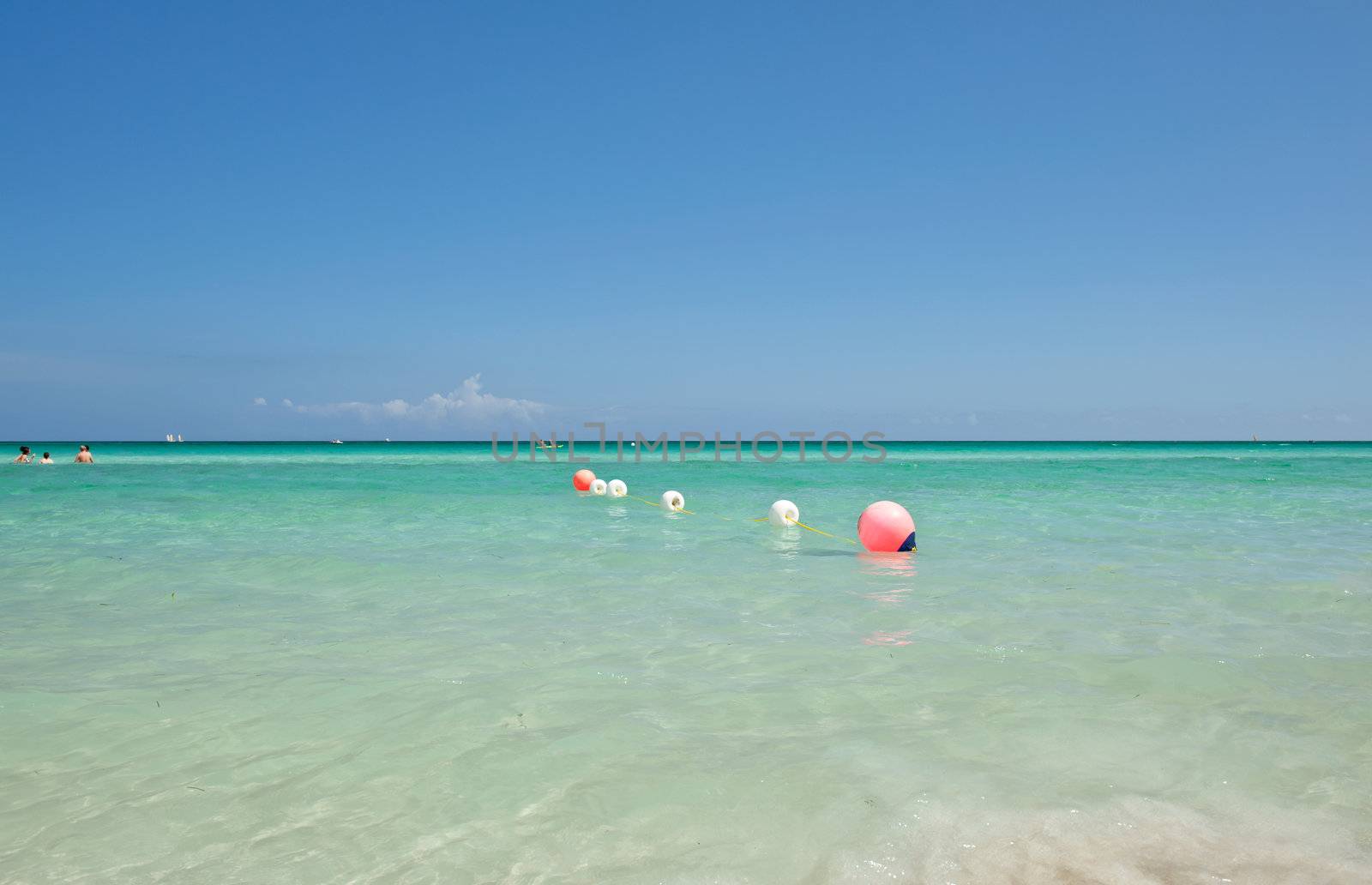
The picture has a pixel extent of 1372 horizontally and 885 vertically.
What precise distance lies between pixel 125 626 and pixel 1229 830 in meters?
8.40

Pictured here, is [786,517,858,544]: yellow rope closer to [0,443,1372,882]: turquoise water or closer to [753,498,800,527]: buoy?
[753,498,800,527]: buoy

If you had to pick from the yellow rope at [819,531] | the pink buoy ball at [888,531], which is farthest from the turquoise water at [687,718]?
the yellow rope at [819,531]

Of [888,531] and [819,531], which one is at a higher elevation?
[888,531]

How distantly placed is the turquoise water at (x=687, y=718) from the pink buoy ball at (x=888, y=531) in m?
0.30

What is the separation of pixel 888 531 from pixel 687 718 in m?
7.02

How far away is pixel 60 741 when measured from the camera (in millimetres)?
4566

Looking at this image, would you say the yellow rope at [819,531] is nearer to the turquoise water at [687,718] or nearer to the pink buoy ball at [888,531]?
the pink buoy ball at [888,531]

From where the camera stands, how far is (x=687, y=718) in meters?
4.86

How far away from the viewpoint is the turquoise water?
10.9 feet

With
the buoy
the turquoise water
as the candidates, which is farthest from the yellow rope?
the turquoise water

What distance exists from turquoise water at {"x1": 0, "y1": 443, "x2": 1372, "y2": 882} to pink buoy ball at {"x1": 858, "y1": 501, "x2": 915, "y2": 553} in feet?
0.98

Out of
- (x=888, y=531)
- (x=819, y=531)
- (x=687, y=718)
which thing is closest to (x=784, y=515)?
(x=819, y=531)

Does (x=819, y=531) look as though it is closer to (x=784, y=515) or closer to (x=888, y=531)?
(x=784, y=515)

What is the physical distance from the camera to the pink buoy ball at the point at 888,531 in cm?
1129
